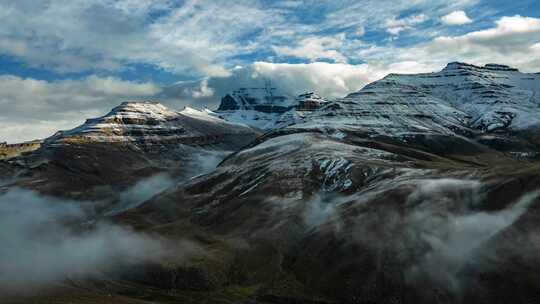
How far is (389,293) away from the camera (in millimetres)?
169750

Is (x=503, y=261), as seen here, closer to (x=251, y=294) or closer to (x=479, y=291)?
(x=479, y=291)

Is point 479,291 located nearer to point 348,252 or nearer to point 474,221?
point 474,221

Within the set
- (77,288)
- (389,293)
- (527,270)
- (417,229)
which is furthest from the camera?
(417,229)

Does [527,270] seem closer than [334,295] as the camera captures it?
Yes

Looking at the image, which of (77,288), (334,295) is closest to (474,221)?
(334,295)

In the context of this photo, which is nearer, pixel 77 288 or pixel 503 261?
pixel 503 261

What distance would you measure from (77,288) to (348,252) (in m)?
91.6

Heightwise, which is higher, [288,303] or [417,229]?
[417,229]

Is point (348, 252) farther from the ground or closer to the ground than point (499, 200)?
closer to the ground

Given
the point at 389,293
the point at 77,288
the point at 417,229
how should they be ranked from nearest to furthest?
the point at 389,293 → the point at 77,288 → the point at 417,229

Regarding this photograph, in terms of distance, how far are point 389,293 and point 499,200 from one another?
192 feet

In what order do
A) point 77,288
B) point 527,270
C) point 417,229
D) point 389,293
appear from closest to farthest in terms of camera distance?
point 527,270, point 389,293, point 77,288, point 417,229

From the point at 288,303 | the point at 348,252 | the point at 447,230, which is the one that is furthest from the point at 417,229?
the point at 288,303

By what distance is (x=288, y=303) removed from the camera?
178 m
